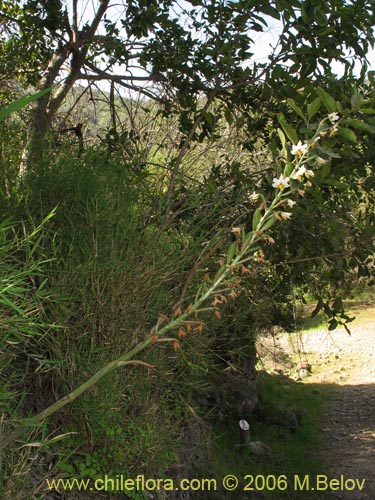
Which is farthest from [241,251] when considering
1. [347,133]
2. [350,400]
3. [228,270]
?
[350,400]

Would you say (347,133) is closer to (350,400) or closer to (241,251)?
(241,251)

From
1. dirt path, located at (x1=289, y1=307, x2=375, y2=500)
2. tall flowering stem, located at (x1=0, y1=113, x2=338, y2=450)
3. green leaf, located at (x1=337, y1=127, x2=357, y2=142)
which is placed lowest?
dirt path, located at (x1=289, y1=307, x2=375, y2=500)

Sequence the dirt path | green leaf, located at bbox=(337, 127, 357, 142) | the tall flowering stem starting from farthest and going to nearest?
the dirt path
green leaf, located at bbox=(337, 127, 357, 142)
the tall flowering stem

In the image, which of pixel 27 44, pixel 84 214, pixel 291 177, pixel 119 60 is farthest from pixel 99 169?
pixel 27 44

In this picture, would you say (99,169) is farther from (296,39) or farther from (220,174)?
(296,39)

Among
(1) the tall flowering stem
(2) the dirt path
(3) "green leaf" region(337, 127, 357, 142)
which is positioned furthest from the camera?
(2) the dirt path

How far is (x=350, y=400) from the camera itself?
35.2ft

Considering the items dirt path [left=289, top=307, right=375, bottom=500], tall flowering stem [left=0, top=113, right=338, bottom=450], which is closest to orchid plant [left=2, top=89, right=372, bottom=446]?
tall flowering stem [left=0, top=113, right=338, bottom=450]

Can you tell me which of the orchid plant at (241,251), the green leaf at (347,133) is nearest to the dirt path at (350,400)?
the green leaf at (347,133)

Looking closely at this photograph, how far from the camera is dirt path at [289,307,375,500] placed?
7.22m

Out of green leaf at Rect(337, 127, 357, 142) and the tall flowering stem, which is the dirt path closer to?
green leaf at Rect(337, 127, 357, 142)

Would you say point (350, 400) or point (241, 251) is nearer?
point (241, 251)

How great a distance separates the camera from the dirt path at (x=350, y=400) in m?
7.22

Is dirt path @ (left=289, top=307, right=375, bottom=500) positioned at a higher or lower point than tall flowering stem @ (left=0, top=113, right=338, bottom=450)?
lower
